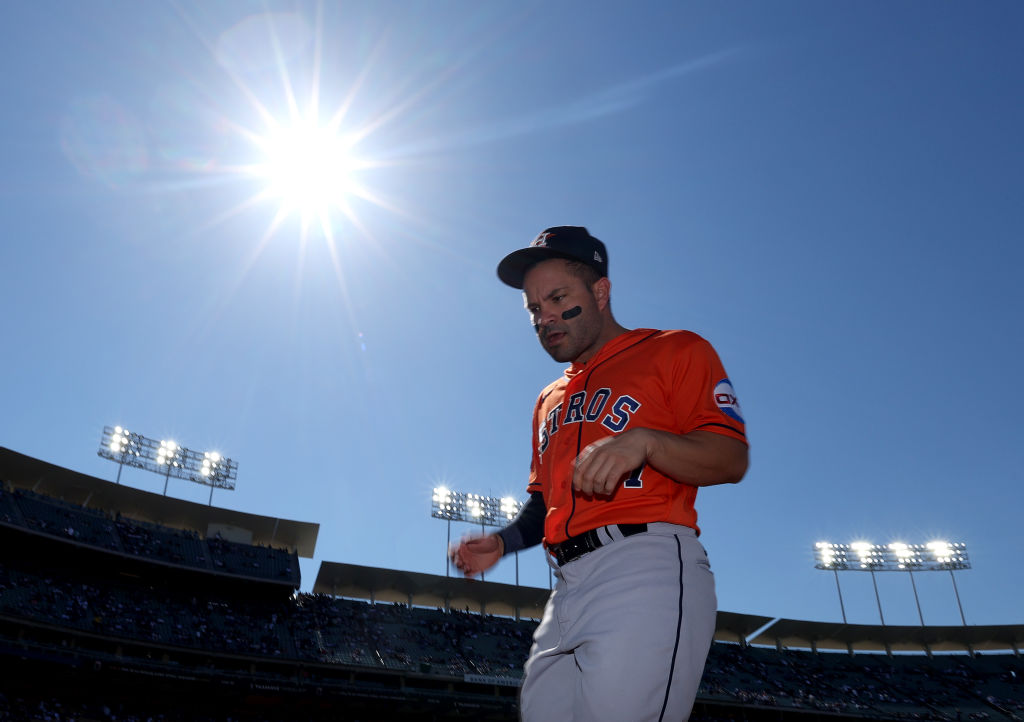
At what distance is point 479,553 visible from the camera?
330cm

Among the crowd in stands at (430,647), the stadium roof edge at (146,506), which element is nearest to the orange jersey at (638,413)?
the crowd in stands at (430,647)

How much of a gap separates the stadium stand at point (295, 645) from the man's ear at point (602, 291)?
98.0 ft

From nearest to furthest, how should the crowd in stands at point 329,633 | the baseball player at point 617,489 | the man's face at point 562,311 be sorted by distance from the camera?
the baseball player at point 617,489
the man's face at point 562,311
the crowd in stands at point 329,633

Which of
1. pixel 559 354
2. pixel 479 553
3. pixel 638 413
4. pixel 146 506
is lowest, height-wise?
pixel 479 553

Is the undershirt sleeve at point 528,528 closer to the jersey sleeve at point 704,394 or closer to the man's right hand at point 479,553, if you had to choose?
the man's right hand at point 479,553

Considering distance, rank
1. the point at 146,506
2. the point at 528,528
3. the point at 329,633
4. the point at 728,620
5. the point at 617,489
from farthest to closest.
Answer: the point at 728,620, the point at 146,506, the point at 329,633, the point at 528,528, the point at 617,489

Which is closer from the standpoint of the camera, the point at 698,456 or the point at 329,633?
the point at 698,456

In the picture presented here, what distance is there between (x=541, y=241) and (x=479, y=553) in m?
1.61

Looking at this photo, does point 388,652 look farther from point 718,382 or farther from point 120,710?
point 718,382

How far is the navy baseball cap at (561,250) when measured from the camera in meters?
2.95

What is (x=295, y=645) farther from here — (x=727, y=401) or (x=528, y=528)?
(x=727, y=401)

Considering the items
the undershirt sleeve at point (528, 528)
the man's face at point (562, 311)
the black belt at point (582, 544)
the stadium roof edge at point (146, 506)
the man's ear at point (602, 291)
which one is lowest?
the black belt at point (582, 544)

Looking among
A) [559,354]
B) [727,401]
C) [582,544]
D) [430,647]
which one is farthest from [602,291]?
[430,647]

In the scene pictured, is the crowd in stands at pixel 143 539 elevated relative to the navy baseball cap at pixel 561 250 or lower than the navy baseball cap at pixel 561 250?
elevated
